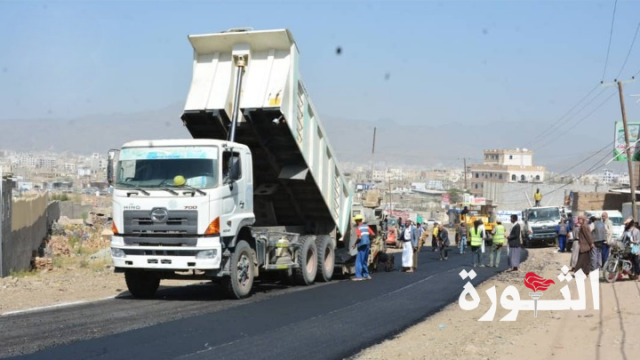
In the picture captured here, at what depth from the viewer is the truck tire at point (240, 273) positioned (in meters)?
13.1

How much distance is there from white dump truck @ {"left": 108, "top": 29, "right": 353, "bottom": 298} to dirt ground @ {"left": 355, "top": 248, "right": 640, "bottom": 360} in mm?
3830

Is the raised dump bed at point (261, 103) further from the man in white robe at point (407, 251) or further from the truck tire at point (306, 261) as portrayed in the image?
the man in white robe at point (407, 251)

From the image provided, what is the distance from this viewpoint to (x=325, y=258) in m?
17.2

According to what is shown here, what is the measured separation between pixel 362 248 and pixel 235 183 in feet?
18.9

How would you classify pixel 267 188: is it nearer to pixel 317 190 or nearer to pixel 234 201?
pixel 317 190

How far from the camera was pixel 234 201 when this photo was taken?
1330cm

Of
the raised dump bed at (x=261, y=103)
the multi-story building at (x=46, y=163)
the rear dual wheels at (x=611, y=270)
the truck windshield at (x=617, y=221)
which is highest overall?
the multi-story building at (x=46, y=163)

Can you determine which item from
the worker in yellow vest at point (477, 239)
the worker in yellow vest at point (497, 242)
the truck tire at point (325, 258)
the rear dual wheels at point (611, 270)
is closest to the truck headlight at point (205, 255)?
the truck tire at point (325, 258)

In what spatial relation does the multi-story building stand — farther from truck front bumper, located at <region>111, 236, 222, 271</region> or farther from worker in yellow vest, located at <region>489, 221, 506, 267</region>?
truck front bumper, located at <region>111, 236, 222, 271</region>

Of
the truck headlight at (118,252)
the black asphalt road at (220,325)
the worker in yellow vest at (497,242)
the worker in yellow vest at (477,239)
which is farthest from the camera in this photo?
the worker in yellow vest at (477,239)

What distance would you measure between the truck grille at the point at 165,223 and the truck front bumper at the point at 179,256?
0.24 meters

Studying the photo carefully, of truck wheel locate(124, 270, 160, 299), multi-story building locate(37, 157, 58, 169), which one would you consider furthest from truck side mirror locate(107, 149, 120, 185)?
multi-story building locate(37, 157, 58, 169)

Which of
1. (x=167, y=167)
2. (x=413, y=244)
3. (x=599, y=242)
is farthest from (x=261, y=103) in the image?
(x=413, y=244)

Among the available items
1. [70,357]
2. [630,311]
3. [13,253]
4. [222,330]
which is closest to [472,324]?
[630,311]
